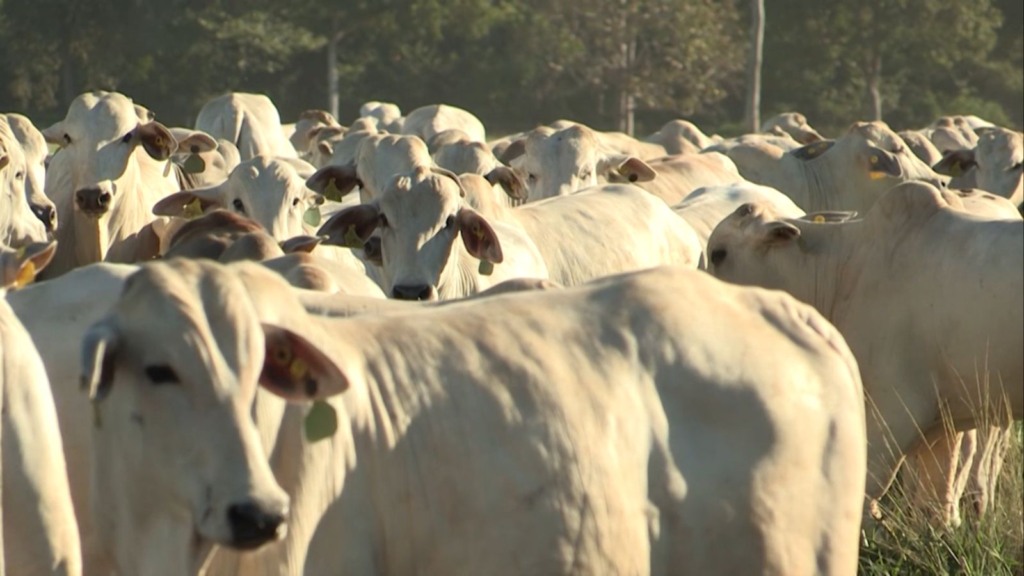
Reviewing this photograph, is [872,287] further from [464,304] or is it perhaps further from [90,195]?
[90,195]

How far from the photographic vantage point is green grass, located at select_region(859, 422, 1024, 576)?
719 centimetres

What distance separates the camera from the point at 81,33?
147 ft

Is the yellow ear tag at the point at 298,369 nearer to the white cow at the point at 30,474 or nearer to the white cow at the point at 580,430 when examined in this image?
the white cow at the point at 580,430

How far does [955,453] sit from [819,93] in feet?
154

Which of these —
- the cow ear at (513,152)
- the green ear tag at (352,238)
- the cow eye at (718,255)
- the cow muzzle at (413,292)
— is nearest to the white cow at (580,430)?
the cow muzzle at (413,292)

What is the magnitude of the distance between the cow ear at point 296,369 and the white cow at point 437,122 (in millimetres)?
17216

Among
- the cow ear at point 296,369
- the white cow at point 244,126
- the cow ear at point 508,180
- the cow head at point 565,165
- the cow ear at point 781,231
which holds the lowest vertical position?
the white cow at point 244,126

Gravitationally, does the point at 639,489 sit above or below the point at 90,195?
above

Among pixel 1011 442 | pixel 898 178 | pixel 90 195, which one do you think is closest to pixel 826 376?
pixel 1011 442

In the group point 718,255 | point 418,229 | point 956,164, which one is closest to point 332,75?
point 956,164

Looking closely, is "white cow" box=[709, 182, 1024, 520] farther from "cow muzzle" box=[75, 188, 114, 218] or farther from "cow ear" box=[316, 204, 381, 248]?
"cow muzzle" box=[75, 188, 114, 218]

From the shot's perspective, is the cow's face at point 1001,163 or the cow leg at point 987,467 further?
the cow's face at point 1001,163

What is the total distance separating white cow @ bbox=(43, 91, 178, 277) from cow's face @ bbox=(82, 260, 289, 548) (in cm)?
620

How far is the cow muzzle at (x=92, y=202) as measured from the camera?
10508mm
